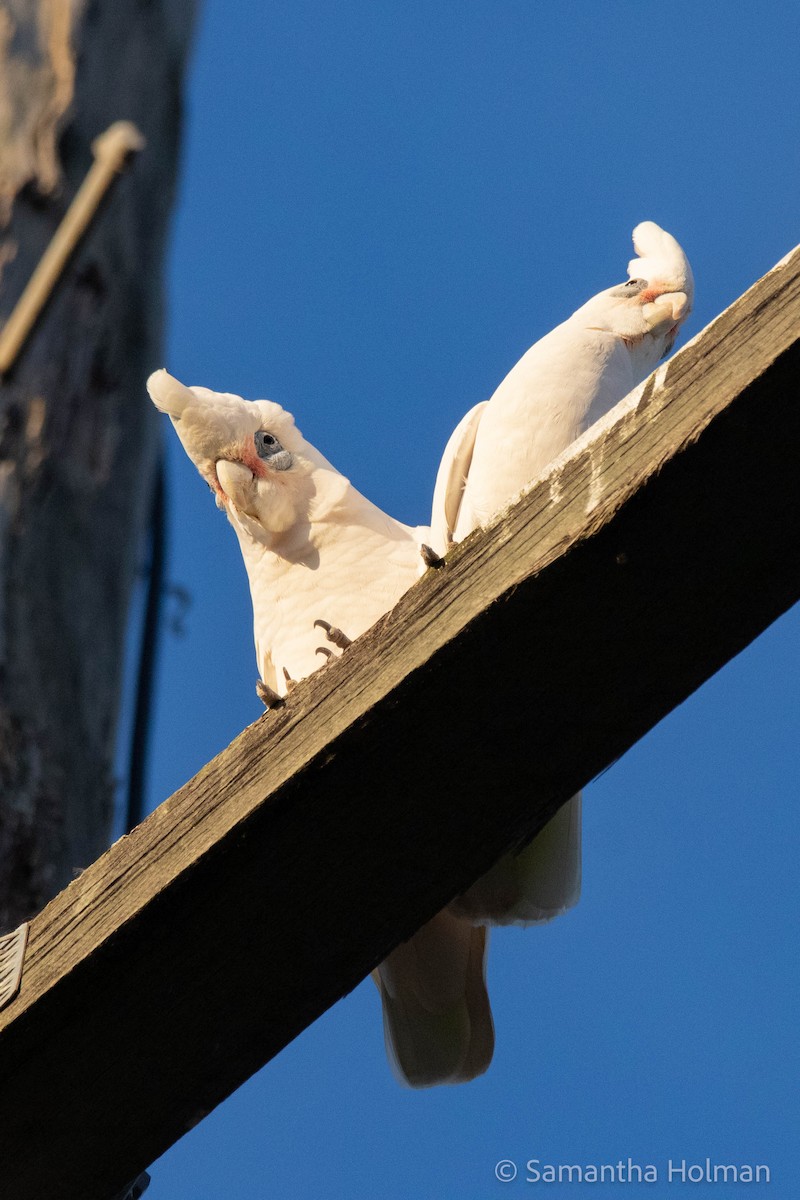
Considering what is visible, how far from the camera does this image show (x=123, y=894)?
1521 mm

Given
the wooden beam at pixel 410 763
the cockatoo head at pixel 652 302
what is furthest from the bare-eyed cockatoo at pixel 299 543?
the wooden beam at pixel 410 763

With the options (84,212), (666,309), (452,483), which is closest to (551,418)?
(452,483)

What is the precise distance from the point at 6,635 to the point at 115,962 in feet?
4.87

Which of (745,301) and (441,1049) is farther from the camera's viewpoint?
(441,1049)

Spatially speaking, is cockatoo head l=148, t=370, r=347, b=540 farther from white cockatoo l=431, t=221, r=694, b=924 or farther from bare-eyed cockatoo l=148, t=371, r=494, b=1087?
white cockatoo l=431, t=221, r=694, b=924

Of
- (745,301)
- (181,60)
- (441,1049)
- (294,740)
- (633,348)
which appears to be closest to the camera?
(745,301)

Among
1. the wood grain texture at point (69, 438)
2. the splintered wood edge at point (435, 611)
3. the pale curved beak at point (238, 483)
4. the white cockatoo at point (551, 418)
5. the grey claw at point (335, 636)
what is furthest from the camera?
the wood grain texture at point (69, 438)

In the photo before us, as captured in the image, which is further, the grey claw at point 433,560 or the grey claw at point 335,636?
the grey claw at point 335,636

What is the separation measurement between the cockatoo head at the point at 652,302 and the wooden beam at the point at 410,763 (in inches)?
45.3

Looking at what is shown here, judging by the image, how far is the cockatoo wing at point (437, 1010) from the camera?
92.1 inches

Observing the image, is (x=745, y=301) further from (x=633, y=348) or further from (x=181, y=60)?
(x=181, y=60)

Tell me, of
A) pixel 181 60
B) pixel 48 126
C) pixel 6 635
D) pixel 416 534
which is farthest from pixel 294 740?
pixel 181 60

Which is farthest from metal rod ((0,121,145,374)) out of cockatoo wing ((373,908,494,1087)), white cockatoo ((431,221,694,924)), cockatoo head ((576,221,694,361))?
cockatoo head ((576,221,694,361))

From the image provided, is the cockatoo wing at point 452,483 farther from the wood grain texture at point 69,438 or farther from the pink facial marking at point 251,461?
the wood grain texture at point 69,438
